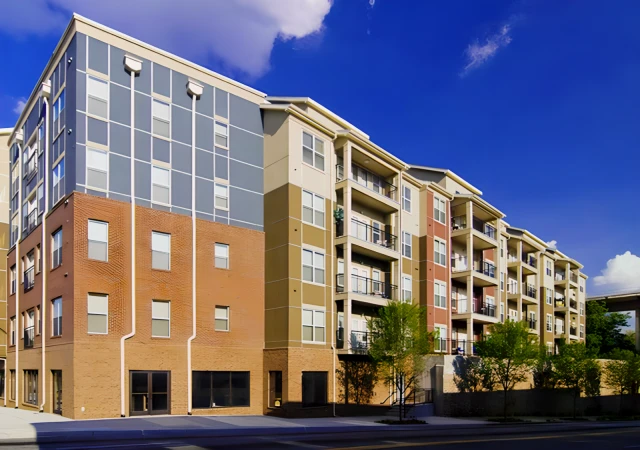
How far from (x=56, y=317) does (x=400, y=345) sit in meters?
17.6

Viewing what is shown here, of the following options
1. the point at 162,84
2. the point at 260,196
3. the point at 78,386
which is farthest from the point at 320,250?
the point at 78,386

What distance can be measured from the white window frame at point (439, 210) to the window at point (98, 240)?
83.8ft

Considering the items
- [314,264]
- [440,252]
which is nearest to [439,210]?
[440,252]

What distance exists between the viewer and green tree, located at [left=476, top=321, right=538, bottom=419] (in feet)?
125

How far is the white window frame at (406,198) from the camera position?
42.9 m

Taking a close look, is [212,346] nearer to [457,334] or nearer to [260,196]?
[260,196]

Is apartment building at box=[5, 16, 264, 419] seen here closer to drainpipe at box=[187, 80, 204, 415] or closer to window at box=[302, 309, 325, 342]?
drainpipe at box=[187, 80, 204, 415]

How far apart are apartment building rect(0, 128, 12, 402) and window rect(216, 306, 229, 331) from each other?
19.3 m

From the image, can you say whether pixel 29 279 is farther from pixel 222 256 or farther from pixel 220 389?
pixel 220 389

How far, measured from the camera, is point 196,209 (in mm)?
31953

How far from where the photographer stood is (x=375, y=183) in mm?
41219

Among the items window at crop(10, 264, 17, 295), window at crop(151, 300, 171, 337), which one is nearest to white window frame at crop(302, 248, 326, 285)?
window at crop(151, 300, 171, 337)

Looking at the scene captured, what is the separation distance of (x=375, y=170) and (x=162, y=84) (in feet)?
51.4

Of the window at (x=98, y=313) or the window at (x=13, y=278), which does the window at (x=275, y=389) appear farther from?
the window at (x=13, y=278)
